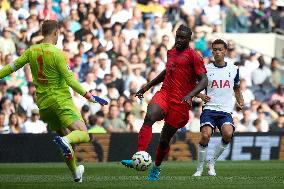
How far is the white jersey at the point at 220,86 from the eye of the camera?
57.9 feet

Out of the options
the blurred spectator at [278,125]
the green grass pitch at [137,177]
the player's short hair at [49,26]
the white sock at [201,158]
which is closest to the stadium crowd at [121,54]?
the blurred spectator at [278,125]

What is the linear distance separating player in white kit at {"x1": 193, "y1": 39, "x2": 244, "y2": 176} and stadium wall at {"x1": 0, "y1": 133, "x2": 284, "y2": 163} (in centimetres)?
606

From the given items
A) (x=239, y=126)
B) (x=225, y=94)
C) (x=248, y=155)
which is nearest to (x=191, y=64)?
(x=225, y=94)

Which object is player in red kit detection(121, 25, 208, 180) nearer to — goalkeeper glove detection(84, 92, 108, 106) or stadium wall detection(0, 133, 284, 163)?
goalkeeper glove detection(84, 92, 108, 106)

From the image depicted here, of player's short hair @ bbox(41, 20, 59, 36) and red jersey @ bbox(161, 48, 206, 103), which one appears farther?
red jersey @ bbox(161, 48, 206, 103)

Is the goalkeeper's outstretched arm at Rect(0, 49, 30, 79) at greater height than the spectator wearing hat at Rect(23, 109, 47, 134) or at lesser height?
greater

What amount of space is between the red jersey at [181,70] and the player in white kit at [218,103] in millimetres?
1541

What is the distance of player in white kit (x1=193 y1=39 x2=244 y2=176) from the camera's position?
1758 centimetres

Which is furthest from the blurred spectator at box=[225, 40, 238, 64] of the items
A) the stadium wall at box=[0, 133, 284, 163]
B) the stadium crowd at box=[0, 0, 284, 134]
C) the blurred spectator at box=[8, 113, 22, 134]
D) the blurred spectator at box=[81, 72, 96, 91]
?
the blurred spectator at box=[8, 113, 22, 134]

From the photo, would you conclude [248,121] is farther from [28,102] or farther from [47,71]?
[47,71]

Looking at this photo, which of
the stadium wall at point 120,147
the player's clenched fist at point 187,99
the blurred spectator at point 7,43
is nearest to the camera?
the player's clenched fist at point 187,99

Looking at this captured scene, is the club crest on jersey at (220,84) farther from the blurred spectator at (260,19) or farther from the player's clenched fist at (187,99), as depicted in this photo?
the blurred spectator at (260,19)

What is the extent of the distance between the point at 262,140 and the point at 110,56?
16.4 feet

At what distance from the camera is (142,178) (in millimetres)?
16766
